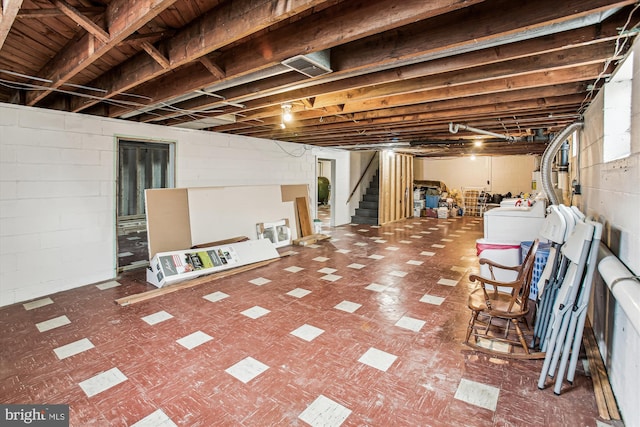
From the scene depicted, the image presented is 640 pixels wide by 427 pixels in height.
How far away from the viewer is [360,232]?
7.79 metres

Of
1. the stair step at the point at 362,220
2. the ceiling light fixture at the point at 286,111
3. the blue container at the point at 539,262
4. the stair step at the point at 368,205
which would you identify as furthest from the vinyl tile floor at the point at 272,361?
the stair step at the point at 368,205

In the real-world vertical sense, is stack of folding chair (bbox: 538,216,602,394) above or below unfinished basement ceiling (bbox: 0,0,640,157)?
below

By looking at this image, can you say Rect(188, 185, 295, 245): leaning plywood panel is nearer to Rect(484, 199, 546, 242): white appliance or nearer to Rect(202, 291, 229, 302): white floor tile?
Rect(202, 291, 229, 302): white floor tile

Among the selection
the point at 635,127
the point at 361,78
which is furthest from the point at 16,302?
the point at 635,127

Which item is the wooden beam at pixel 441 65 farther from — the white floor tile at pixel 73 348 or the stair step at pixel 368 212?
the stair step at pixel 368 212

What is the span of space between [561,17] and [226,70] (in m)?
2.10

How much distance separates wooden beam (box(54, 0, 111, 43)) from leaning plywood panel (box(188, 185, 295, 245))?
3.30 meters

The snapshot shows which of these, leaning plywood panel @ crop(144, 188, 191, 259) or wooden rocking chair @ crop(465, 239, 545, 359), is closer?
wooden rocking chair @ crop(465, 239, 545, 359)

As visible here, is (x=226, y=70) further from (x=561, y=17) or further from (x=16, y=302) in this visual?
(x=16, y=302)

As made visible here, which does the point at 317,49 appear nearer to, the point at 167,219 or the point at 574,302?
the point at 574,302

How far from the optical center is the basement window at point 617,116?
2.24 meters

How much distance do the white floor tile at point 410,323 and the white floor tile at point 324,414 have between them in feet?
3.99

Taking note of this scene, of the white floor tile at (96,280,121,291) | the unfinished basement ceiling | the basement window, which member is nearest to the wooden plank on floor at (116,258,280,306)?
the white floor tile at (96,280,121,291)

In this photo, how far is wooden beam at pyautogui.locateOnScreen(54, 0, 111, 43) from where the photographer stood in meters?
1.59
